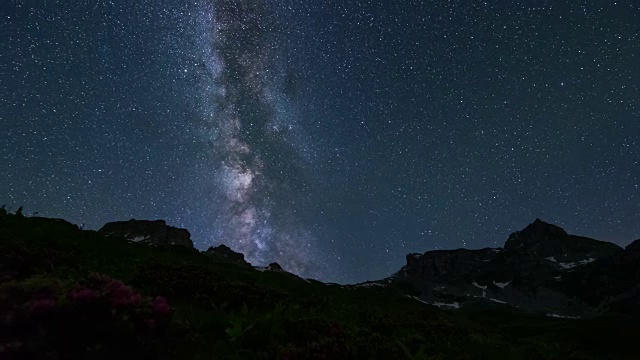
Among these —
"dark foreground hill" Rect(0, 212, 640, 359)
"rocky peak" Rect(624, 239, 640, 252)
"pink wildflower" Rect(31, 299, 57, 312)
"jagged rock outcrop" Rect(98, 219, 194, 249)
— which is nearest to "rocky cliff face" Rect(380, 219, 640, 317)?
"rocky peak" Rect(624, 239, 640, 252)

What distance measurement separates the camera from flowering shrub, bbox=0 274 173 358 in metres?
4.04

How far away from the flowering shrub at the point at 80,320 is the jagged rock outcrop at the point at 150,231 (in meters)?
179

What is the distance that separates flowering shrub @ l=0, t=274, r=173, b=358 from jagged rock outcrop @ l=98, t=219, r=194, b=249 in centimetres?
17869

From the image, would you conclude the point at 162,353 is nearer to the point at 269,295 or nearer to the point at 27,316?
the point at 27,316

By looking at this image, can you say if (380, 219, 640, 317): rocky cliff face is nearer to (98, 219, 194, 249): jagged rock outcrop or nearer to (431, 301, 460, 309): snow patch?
(431, 301, 460, 309): snow patch

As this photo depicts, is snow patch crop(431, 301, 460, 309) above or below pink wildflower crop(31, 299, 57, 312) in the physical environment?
above

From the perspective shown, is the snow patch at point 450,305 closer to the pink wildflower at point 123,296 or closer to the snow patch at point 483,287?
the snow patch at point 483,287

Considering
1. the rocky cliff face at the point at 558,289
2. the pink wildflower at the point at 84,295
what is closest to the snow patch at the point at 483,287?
the rocky cliff face at the point at 558,289

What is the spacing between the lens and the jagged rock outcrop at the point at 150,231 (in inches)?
6890

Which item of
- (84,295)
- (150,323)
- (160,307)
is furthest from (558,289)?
(84,295)

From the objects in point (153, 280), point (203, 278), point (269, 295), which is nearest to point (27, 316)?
point (153, 280)

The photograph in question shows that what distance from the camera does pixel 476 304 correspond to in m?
160

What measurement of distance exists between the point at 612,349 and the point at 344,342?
59152 mm

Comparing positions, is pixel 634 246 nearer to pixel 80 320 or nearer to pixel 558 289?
pixel 558 289
